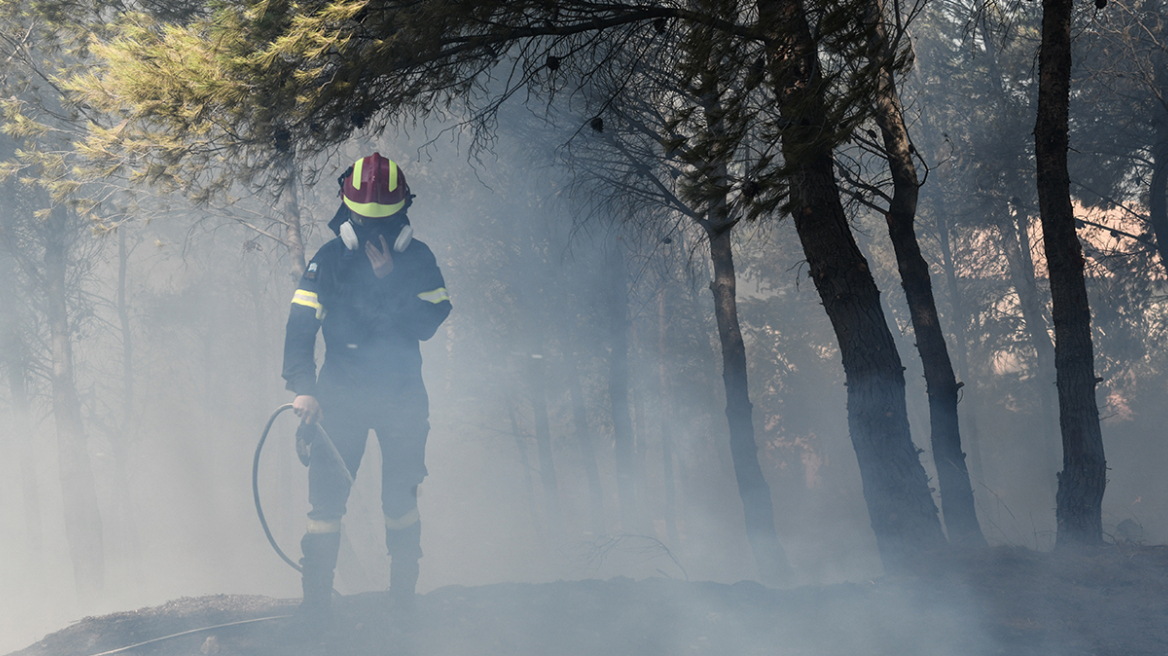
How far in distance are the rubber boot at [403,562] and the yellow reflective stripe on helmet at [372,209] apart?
213 cm

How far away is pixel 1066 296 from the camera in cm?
555

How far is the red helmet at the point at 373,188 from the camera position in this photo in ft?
16.2

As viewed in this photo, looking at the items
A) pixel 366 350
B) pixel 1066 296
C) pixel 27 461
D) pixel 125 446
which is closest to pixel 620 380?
pixel 1066 296

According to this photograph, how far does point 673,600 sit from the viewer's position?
15.7 ft

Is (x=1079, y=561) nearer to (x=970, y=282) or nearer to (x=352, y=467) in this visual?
(x=352, y=467)

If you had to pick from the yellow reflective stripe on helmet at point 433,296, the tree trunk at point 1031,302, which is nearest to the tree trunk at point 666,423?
the tree trunk at point 1031,302

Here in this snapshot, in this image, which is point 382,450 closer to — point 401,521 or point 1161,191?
point 401,521

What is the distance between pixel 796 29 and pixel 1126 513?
817 inches

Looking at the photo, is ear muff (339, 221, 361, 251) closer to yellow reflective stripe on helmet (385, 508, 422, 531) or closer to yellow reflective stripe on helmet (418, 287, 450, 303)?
yellow reflective stripe on helmet (418, 287, 450, 303)

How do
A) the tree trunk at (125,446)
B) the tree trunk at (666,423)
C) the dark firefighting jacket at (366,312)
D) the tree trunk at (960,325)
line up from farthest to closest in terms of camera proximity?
1. the tree trunk at (125,446)
2. the tree trunk at (960,325)
3. the tree trunk at (666,423)
4. the dark firefighting jacket at (366,312)

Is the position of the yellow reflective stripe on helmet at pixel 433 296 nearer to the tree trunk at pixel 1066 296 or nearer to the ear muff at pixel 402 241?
the ear muff at pixel 402 241

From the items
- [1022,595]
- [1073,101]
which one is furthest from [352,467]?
[1073,101]

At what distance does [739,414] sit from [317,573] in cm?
545

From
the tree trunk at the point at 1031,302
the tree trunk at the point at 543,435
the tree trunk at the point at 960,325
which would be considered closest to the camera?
the tree trunk at the point at 1031,302
